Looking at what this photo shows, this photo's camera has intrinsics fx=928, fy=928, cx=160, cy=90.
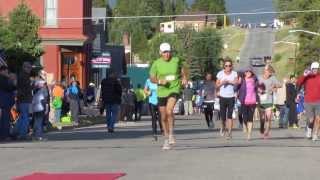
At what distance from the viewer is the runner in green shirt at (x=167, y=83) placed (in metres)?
17.0

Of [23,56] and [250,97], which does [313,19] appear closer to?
[23,56]

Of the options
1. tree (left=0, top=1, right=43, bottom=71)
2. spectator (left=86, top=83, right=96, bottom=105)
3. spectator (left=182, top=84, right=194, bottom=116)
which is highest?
tree (left=0, top=1, right=43, bottom=71)

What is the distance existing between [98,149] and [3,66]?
15.5 ft

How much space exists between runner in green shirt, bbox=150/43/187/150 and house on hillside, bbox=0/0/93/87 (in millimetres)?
36598

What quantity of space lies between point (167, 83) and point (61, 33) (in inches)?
1489

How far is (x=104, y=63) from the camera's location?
1988 inches

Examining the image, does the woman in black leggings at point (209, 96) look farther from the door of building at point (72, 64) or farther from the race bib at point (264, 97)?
the door of building at point (72, 64)

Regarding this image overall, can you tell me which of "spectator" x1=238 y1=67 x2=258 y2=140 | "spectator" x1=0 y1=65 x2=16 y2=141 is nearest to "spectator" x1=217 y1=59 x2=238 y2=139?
"spectator" x1=238 y1=67 x2=258 y2=140

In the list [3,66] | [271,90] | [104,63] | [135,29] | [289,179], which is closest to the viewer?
[289,179]

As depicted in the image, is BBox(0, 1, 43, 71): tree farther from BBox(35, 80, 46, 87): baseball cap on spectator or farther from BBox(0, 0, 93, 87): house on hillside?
BBox(35, 80, 46, 87): baseball cap on spectator

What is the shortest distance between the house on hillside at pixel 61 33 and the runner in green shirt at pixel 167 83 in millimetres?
36598

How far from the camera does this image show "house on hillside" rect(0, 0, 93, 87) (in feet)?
177

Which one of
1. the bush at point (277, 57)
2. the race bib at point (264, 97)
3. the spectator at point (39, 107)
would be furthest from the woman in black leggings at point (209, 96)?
the bush at point (277, 57)

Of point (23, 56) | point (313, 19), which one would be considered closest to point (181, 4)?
point (313, 19)
